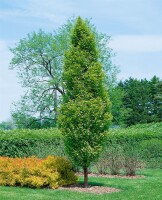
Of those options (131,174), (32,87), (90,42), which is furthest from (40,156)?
(32,87)

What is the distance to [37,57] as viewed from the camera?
36.9m

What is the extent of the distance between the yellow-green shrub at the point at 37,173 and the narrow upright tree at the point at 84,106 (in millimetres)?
523

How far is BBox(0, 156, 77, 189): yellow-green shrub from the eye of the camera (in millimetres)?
11758

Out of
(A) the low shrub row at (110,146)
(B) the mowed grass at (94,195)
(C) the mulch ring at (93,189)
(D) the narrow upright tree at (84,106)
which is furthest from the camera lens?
(A) the low shrub row at (110,146)

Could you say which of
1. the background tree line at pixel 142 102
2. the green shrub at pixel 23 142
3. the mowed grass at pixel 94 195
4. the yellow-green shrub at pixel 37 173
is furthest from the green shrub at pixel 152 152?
the background tree line at pixel 142 102

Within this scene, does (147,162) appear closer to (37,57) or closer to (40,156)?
(40,156)

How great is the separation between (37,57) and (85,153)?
25.9m

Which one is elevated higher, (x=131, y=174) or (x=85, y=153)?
(x=85, y=153)

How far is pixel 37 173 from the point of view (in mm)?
11883

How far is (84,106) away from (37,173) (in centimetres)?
222

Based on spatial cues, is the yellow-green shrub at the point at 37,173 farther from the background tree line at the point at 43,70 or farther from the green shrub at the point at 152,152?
the background tree line at the point at 43,70

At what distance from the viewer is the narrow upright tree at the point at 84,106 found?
1170 cm

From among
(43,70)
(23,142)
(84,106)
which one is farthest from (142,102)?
(84,106)

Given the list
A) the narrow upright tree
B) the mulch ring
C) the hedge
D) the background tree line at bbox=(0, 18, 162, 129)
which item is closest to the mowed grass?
the mulch ring
